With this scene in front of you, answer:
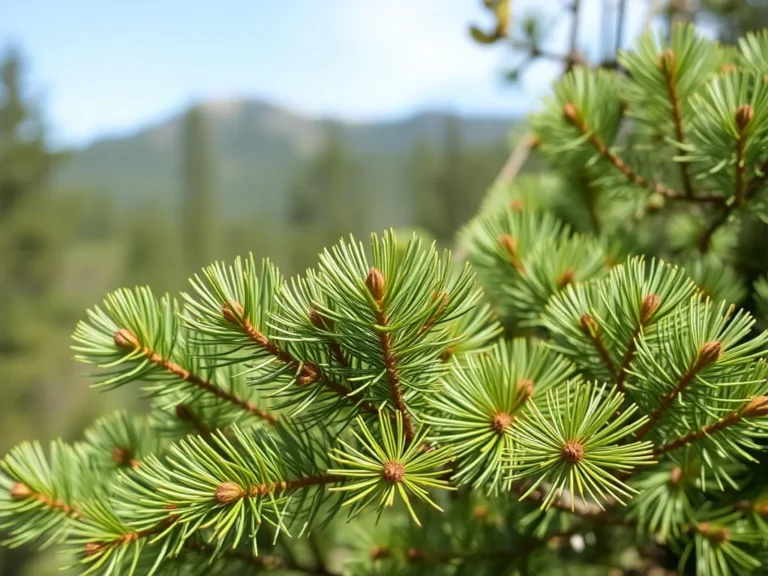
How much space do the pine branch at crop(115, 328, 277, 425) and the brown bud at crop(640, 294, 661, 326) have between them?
0.24 m

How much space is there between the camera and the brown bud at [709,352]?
0.28m

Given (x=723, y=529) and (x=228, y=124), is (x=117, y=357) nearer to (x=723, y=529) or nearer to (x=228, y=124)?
(x=723, y=529)

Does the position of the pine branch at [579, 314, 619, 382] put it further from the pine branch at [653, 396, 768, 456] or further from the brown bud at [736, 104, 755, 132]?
the brown bud at [736, 104, 755, 132]

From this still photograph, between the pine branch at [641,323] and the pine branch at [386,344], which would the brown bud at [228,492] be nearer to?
the pine branch at [386,344]

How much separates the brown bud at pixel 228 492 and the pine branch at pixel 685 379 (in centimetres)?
22

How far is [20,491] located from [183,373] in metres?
0.14

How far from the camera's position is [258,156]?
35.6 m

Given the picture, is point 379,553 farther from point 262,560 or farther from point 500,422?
point 500,422

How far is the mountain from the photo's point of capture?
Answer: 87.4 ft

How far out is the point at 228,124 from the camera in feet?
133

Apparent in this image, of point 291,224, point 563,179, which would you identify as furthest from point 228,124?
point 563,179

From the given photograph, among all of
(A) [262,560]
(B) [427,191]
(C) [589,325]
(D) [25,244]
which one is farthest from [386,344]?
(B) [427,191]

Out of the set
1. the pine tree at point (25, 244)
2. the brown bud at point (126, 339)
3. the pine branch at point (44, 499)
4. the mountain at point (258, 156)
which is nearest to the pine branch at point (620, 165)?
the brown bud at point (126, 339)

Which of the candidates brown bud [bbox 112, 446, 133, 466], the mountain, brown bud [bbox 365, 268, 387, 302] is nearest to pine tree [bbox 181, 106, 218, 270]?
the mountain
